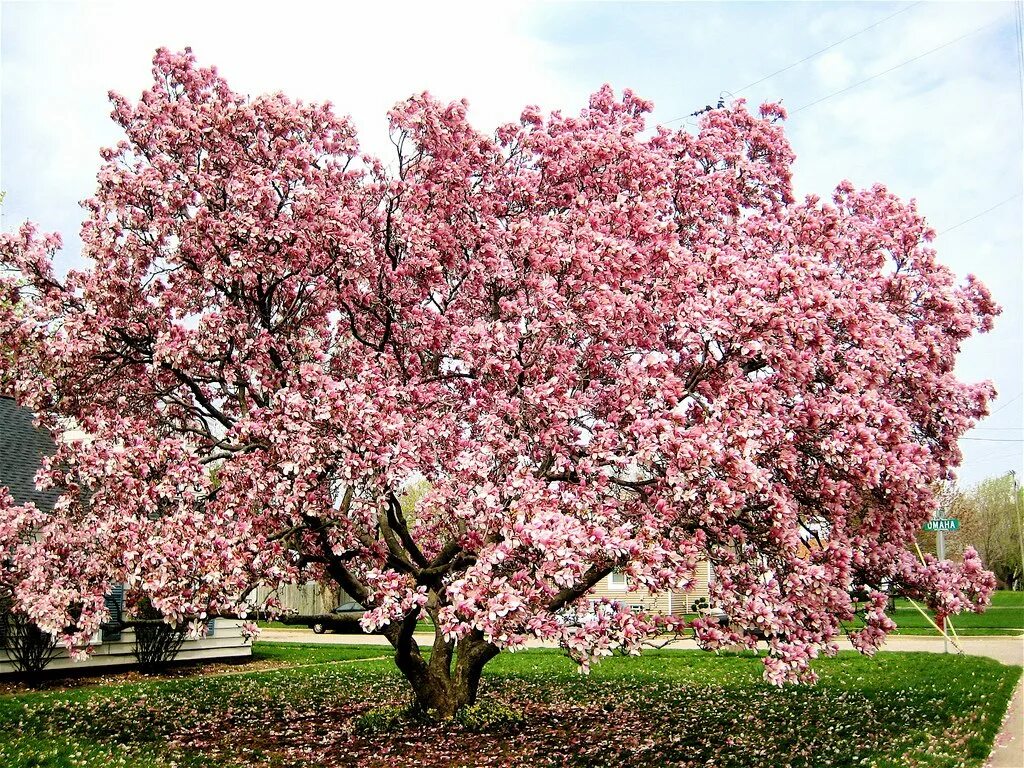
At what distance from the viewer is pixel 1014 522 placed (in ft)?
166

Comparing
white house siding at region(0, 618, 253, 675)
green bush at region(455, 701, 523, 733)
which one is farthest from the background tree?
green bush at region(455, 701, 523, 733)

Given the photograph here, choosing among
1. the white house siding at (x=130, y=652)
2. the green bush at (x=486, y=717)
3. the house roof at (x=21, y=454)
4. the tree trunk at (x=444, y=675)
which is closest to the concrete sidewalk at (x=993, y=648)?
the green bush at (x=486, y=717)

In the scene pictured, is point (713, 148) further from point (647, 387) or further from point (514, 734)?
point (514, 734)

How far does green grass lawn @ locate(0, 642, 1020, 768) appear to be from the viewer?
351 inches

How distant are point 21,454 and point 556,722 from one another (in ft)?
43.5

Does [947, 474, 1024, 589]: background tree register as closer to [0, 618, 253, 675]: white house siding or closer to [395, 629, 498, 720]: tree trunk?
[0, 618, 253, 675]: white house siding

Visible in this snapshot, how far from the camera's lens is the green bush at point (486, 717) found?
413 inches

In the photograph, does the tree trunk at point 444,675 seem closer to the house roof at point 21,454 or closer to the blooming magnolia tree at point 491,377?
the blooming magnolia tree at point 491,377

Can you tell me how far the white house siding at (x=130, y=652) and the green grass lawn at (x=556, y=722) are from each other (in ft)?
5.59

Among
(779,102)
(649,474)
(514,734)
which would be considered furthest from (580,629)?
(779,102)

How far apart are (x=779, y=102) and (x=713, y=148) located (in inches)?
56.2

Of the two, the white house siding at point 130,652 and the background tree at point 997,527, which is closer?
the white house siding at point 130,652

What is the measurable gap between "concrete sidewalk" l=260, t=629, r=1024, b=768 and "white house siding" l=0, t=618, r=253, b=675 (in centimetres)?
612

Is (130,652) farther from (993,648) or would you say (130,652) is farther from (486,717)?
(993,648)
